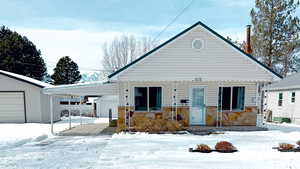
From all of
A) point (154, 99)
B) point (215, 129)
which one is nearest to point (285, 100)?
point (215, 129)

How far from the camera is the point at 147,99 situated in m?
10.7

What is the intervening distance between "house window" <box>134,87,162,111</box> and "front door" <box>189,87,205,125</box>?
6.10 ft

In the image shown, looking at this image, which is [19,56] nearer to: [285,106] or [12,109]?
[12,109]

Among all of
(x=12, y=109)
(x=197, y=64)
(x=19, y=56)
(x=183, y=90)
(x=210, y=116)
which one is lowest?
(x=12, y=109)

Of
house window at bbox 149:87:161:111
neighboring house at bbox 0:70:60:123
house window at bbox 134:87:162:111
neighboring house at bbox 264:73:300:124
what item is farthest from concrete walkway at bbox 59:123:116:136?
neighboring house at bbox 264:73:300:124

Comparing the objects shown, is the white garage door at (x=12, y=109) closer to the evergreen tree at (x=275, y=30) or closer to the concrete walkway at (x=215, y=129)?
the concrete walkway at (x=215, y=129)

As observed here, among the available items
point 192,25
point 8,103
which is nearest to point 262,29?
point 192,25

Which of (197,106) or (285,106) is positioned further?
(285,106)

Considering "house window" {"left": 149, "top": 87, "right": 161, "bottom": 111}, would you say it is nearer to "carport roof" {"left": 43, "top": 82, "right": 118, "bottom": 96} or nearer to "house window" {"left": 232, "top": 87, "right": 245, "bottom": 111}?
"carport roof" {"left": 43, "top": 82, "right": 118, "bottom": 96}

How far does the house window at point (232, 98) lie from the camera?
11.0 meters

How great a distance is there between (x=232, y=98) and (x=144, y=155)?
7.20 m

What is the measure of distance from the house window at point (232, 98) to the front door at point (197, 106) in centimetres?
116

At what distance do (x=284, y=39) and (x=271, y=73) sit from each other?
11.8m

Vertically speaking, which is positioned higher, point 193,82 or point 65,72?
point 65,72
